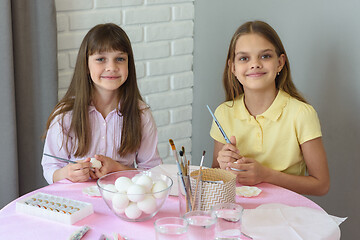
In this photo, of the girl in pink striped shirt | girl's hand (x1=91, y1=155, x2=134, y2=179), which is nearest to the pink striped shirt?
the girl in pink striped shirt

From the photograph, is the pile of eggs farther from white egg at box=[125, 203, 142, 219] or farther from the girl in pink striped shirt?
the girl in pink striped shirt

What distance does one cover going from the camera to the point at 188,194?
1.15 meters

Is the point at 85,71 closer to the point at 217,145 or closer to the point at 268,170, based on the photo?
the point at 217,145

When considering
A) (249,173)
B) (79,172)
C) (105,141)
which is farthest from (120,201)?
(105,141)

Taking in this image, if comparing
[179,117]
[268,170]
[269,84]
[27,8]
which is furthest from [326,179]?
[27,8]

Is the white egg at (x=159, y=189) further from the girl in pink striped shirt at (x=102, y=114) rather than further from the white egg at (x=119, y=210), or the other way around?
the girl in pink striped shirt at (x=102, y=114)

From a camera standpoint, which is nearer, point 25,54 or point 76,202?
point 76,202

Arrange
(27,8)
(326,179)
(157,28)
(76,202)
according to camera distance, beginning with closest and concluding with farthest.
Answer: (76,202)
(326,179)
(27,8)
(157,28)

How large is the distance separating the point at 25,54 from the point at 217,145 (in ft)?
2.83

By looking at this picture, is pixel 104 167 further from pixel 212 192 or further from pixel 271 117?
pixel 271 117

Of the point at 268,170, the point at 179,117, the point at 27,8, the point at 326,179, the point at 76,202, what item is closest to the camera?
the point at 76,202

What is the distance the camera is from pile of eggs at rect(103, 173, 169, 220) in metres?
1.11

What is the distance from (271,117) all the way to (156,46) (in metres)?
0.96

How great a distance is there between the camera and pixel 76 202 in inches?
48.4
